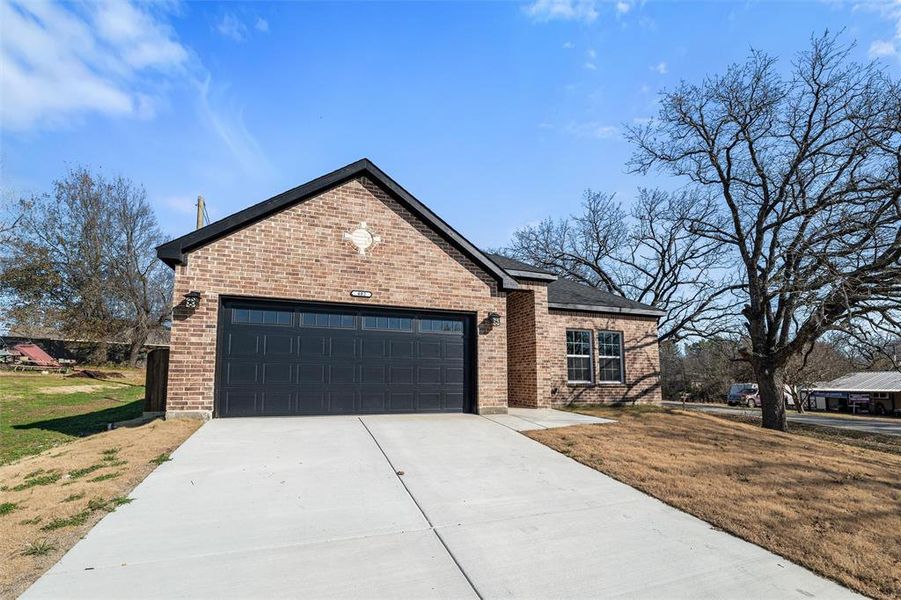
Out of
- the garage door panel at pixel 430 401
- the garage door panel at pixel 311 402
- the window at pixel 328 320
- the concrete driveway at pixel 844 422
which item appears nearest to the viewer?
the garage door panel at pixel 311 402

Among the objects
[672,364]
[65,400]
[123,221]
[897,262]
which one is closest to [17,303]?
[123,221]

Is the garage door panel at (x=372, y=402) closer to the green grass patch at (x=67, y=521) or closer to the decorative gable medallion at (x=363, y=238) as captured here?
the decorative gable medallion at (x=363, y=238)

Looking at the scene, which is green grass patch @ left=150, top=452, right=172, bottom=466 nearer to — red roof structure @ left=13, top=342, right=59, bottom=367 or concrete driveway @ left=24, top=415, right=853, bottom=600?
concrete driveway @ left=24, top=415, right=853, bottom=600

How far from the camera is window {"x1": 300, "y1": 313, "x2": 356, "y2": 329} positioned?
10102 mm

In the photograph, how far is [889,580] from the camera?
357 centimetres

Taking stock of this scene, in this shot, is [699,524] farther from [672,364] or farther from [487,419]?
[672,364]

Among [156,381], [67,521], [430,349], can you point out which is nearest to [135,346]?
[156,381]

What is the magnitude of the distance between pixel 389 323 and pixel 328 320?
54.2 inches

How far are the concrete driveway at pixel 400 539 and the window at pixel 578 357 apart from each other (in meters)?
8.80

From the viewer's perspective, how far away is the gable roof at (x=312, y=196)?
924cm

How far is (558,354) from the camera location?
14.9 metres

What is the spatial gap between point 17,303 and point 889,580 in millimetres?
37854

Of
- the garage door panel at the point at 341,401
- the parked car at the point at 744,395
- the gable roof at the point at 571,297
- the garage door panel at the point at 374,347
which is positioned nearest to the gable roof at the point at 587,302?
the gable roof at the point at 571,297

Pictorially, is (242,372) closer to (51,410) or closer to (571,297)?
(51,410)
